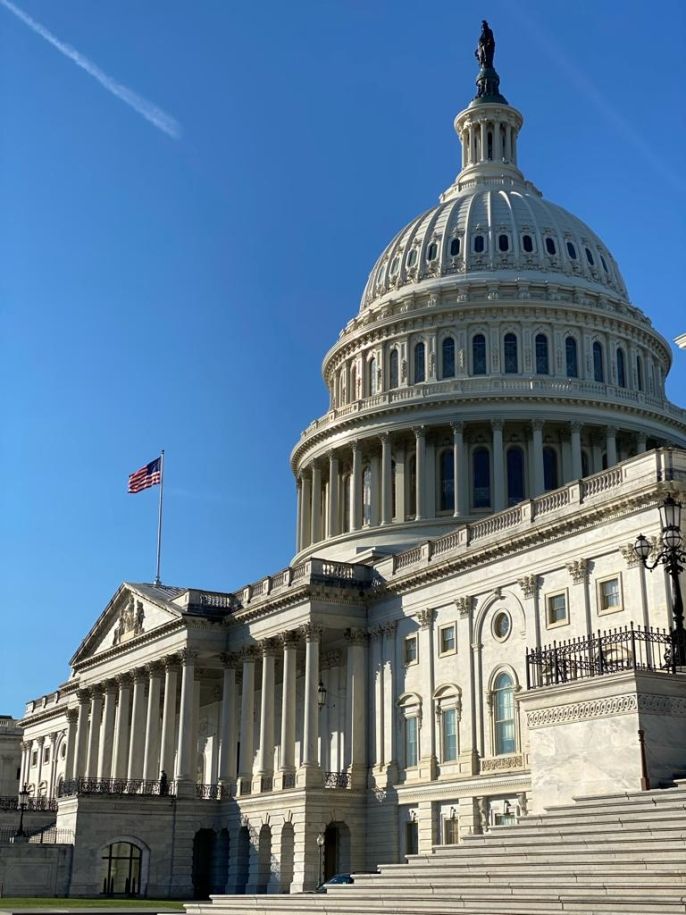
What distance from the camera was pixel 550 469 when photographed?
267 feet

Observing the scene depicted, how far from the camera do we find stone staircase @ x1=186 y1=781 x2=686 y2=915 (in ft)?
78.0

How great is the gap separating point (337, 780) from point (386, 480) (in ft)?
78.7

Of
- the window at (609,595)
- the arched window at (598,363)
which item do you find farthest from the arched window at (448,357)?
the window at (609,595)

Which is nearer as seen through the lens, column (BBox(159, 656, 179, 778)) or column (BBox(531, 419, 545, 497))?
column (BBox(159, 656, 179, 778))

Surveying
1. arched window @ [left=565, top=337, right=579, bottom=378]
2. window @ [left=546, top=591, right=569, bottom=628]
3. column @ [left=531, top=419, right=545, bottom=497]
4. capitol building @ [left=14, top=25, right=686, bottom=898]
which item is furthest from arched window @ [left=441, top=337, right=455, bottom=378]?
window @ [left=546, top=591, right=569, bottom=628]

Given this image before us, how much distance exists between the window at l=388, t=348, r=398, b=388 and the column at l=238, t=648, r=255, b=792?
2428 cm

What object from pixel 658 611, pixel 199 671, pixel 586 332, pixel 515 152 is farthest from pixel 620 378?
pixel 658 611

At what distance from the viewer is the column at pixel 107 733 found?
84.4 metres

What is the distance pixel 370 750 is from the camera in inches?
2584

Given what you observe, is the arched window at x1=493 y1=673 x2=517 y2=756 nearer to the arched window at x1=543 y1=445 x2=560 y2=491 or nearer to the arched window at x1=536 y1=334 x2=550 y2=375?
the arched window at x1=543 y1=445 x2=560 y2=491

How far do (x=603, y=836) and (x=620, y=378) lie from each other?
6238 cm

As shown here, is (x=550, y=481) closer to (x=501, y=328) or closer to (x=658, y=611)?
(x=501, y=328)

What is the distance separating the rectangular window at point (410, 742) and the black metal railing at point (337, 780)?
3900 millimetres

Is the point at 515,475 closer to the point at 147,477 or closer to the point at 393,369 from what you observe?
the point at 393,369
